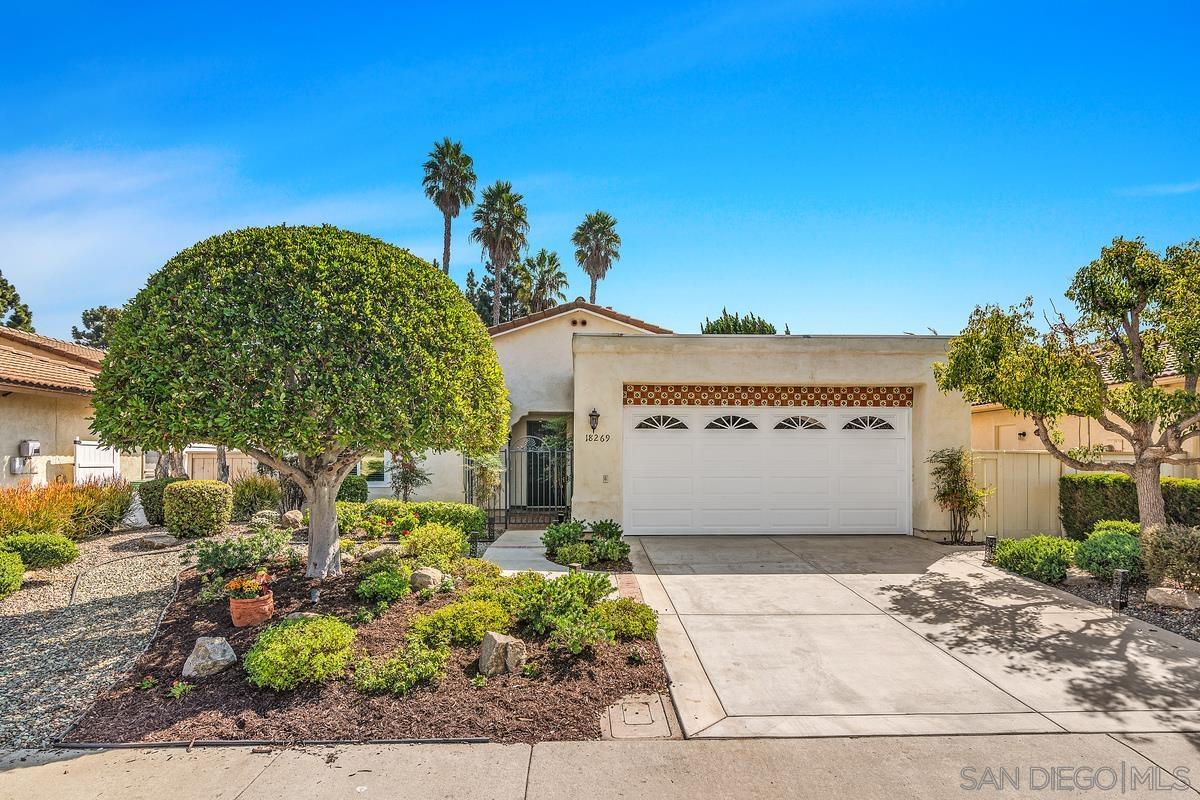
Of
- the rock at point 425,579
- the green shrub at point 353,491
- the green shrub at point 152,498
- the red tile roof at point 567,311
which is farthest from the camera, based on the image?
the red tile roof at point 567,311

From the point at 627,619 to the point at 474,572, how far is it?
224cm

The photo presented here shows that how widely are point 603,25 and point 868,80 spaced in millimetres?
3893

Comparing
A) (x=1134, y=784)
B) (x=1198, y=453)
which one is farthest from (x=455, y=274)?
(x=1134, y=784)

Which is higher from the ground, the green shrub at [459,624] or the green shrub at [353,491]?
the green shrub at [353,491]

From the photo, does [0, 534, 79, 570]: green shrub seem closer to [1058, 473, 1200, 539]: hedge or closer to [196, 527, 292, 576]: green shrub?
[196, 527, 292, 576]: green shrub

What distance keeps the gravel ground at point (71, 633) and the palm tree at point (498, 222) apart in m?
24.1

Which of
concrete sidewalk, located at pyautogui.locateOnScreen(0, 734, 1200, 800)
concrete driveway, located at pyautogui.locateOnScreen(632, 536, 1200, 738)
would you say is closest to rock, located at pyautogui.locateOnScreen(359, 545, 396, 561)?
concrete driveway, located at pyautogui.locateOnScreen(632, 536, 1200, 738)

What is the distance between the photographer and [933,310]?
12.3 m

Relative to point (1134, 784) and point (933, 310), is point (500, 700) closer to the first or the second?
point (1134, 784)

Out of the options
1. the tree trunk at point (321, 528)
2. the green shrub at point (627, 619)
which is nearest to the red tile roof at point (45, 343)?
the tree trunk at point (321, 528)

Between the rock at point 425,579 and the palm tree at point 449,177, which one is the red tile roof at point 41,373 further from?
the palm tree at point 449,177

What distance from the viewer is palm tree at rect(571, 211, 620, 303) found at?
1312 inches

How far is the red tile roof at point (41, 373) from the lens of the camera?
10541mm

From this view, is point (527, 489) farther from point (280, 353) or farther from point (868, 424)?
point (280, 353)
